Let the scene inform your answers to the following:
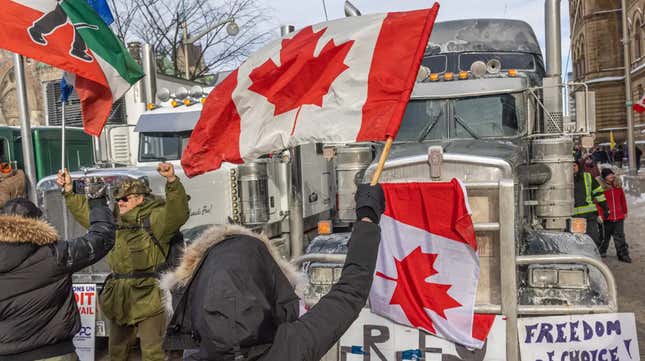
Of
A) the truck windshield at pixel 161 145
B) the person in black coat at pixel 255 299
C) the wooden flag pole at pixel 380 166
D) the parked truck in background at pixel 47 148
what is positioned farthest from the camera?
the parked truck in background at pixel 47 148

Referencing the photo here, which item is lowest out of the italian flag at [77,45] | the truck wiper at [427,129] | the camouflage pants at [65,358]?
the camouflage pants at [65,358]

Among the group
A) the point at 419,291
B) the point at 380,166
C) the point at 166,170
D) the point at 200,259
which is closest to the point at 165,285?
the point at 200,259

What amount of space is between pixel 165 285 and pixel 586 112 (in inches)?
204

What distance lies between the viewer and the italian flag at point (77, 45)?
4.66m

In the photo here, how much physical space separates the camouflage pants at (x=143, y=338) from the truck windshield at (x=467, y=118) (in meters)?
3.37

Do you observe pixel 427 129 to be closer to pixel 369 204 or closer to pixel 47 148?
pixel 369 204

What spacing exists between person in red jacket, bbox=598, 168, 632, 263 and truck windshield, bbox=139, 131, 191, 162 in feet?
23.3

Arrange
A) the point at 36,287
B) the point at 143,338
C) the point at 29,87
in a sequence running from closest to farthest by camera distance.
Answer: the point at 36,287 → the point at 143,338 → the point at 29,87

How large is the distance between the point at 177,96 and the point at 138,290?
14.3 feet

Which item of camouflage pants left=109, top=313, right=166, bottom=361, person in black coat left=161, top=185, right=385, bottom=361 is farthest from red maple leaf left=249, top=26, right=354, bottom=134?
camouflage pants left=109, top=313, right=166, bottom=361

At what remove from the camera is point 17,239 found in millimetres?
3410

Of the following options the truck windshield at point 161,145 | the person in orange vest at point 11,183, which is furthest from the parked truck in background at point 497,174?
the person in orange vest at point 11,183

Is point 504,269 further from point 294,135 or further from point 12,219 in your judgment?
point 12,219

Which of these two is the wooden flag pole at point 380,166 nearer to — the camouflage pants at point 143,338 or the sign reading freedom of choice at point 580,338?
the sign reading freedom of choice at point 580,338
